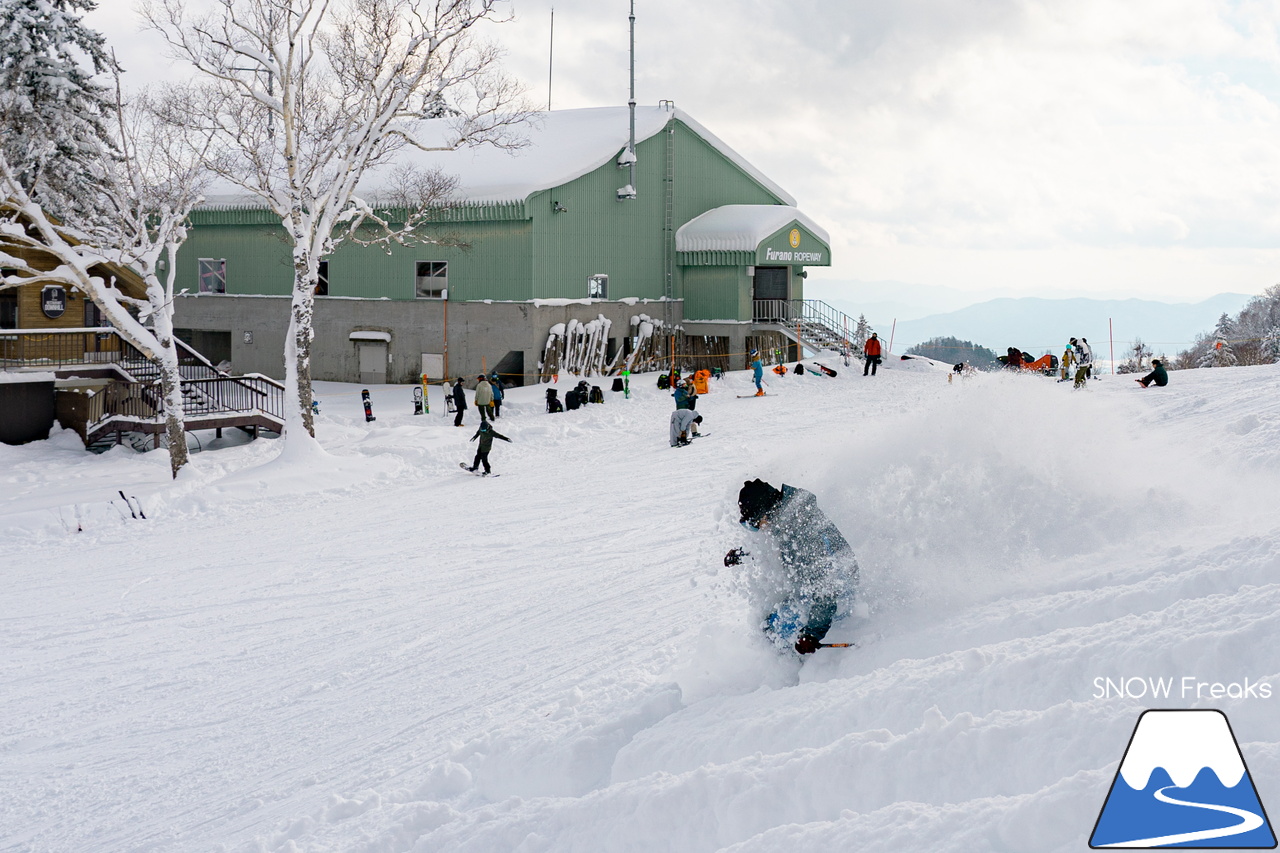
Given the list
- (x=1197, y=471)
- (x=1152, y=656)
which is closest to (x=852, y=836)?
(x=1152, y=656)

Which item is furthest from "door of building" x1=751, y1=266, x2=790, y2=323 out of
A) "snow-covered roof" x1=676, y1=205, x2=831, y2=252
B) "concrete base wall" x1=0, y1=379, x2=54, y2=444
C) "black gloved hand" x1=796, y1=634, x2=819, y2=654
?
"black gloved hand" x1=796, y1=634, x2=819, y2=654

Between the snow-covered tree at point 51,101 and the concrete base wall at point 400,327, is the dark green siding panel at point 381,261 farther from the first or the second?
the snow-covered tree at point 51,101

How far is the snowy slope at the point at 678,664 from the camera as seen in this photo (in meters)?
5.26

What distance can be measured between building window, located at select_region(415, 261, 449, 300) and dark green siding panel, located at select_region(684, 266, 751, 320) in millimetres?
9993

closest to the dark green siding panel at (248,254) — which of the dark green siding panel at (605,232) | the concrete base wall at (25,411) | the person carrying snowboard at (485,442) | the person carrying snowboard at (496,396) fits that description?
the dark green siding panel at (605,232)

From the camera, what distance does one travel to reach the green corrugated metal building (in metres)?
33.8

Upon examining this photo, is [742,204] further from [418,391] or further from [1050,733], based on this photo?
[1050,733]

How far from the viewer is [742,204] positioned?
42.8 m

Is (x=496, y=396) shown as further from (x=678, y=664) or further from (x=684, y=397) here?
(x=678, y=664)

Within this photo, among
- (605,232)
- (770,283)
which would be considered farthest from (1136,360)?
(605,232)

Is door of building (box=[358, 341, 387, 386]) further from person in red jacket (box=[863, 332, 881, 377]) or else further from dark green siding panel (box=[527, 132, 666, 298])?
person in red jacket (box=[863, 332, 881, 377])

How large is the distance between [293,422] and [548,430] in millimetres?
5849

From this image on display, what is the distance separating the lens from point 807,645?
23.2 feet

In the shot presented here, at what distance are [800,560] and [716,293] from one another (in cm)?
3277
